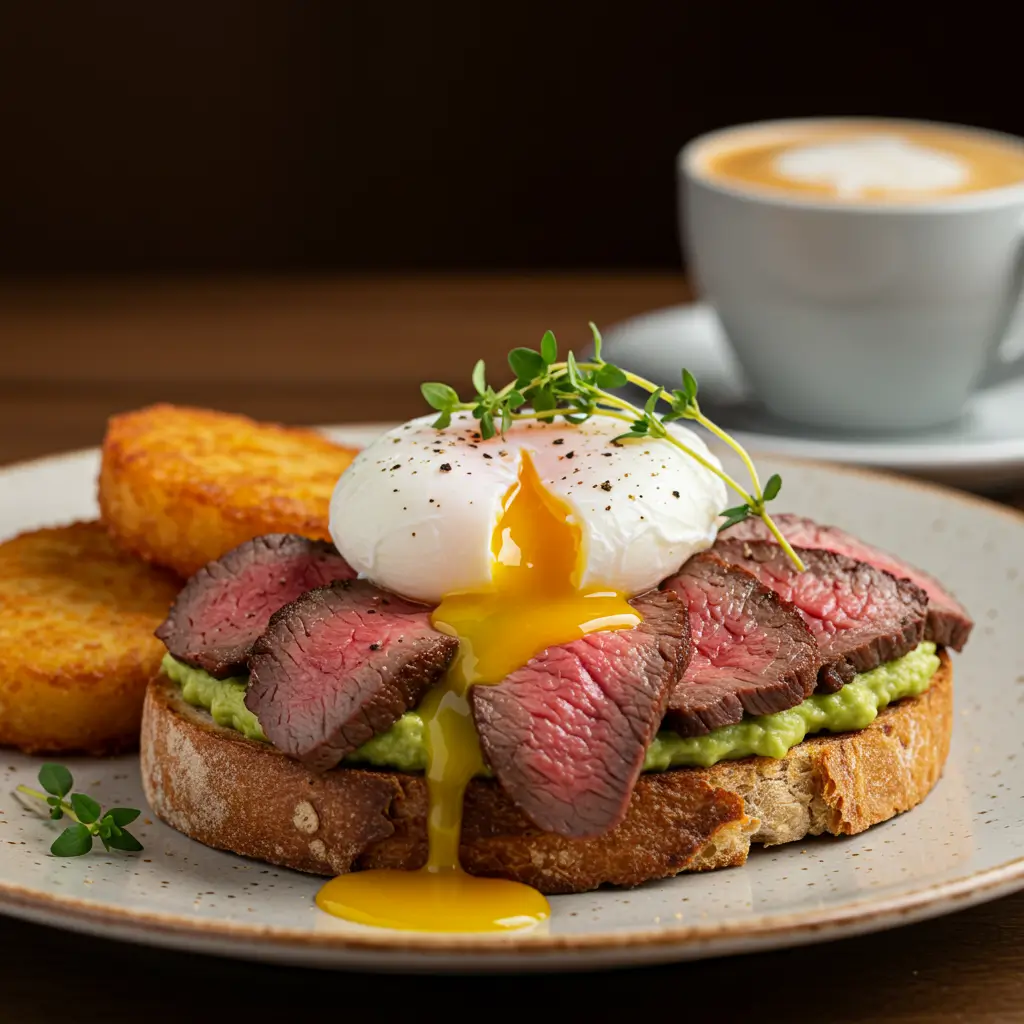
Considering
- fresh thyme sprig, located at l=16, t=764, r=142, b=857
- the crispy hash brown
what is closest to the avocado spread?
fresh thyme sprig, located at l=16, t=764, r=142, b=857

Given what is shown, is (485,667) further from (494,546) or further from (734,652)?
(734,652)

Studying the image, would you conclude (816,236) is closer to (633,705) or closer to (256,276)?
(633,705)

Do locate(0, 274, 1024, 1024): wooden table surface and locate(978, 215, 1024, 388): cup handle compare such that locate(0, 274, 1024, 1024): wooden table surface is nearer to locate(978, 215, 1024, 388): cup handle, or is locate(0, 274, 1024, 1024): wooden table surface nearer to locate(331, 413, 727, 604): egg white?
locate(331, 413, 727, 604): egg white

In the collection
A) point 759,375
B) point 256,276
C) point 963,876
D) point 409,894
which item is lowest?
point 256,276

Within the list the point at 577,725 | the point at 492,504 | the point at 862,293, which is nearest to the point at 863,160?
the point at 862,293

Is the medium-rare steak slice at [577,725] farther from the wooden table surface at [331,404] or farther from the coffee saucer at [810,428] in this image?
the coffee saucer at [810,428]

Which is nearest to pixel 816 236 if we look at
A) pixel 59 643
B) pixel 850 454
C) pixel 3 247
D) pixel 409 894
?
pixel 850 454

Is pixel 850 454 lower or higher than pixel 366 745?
lower
